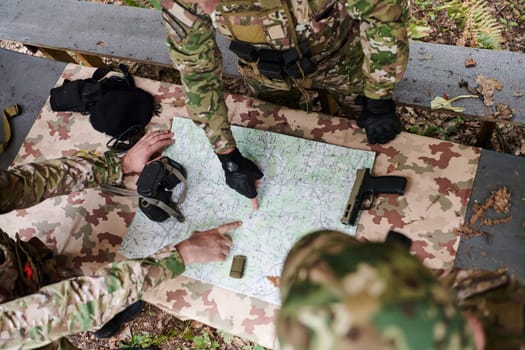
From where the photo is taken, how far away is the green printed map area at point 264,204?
1.99 meters

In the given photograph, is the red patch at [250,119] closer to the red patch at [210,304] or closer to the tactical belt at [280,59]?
the tactical belt at [280,59]

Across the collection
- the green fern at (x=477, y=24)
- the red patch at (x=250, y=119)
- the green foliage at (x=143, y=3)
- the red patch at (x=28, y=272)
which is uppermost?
the green fern at (x=477, y=24)

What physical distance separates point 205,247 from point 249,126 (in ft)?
2.14

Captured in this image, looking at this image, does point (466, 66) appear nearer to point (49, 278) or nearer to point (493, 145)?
point (493, 145)

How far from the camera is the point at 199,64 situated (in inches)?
75.7

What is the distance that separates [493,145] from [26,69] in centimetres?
277

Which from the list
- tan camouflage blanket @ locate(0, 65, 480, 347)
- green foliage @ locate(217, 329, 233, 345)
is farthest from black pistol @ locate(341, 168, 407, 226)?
green foliage @ locate(217, 329, 233, 345)

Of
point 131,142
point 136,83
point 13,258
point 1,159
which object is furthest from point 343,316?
point 1,159

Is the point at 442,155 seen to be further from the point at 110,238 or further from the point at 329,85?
the point at 110,238

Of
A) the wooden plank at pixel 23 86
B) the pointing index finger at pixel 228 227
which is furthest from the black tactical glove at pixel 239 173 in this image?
the wooden plank at pixel 23 86

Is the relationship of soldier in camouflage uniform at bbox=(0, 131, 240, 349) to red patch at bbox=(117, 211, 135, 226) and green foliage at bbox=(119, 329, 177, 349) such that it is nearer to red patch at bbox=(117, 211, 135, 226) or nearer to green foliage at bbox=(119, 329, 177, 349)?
red patch at bbox=(117, 211, 135, 226)

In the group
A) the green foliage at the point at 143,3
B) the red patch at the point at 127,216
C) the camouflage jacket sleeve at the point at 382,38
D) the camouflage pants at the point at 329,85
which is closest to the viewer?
the camouflage jacket sleeve at the point at 382,38

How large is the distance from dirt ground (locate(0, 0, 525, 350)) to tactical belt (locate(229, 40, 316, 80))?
1077 millimetres

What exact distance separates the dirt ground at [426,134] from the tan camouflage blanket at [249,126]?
68 cm
